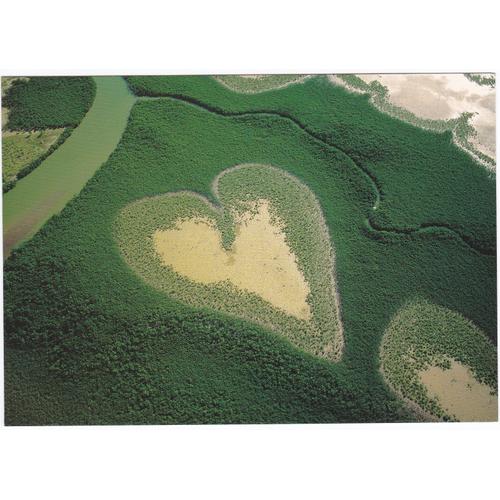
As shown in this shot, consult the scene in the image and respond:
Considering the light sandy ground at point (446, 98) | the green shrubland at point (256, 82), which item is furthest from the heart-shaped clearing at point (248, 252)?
the light sandy ground at point (446, 98)

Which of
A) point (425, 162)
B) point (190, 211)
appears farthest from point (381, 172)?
point (190, 211)

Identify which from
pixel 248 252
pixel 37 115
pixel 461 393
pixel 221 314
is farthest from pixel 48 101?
pixel 461 393

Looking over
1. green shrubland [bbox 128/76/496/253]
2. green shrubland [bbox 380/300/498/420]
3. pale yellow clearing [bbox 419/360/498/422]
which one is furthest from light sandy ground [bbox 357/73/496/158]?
pale yellow clearing [bbox 419/360/498/422]

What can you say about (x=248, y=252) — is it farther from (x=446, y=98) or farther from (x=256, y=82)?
(x=446, y=98)

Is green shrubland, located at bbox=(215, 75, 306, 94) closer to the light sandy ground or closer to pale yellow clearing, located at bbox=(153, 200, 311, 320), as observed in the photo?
the light sandy ground

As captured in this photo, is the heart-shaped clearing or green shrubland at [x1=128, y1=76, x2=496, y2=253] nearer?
the heart-shaped clearing

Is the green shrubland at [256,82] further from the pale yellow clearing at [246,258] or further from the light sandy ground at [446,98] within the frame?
the pale yellow clearing at [246,258]
